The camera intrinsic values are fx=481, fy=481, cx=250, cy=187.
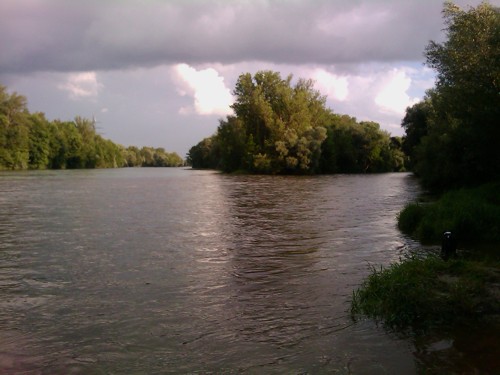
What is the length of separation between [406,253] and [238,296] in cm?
706

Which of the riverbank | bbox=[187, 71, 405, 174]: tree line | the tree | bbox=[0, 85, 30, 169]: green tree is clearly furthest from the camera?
bbox=[0, 85, 30, 169]: green tree

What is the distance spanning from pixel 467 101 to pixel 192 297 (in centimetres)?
2020

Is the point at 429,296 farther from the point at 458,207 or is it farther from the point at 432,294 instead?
the point at 458,207

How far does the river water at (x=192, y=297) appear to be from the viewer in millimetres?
7820

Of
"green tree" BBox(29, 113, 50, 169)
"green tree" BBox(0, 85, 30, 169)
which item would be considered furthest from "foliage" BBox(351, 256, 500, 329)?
"green tree" BBox(29, 113, 50, 169)

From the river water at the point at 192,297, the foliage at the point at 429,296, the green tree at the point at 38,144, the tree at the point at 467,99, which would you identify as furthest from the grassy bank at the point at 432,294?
the green tree at the point at 38,144

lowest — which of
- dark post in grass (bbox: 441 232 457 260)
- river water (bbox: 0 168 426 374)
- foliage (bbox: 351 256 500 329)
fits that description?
river water (bbox: 0 168 426 374)

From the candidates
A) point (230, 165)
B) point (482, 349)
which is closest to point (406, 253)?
point (482, 349)

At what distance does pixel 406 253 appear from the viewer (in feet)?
52.2

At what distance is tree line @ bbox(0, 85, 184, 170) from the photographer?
112m

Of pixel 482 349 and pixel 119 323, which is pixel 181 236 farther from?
pixel 482 349

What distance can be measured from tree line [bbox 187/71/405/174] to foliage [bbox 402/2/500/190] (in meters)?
48.9

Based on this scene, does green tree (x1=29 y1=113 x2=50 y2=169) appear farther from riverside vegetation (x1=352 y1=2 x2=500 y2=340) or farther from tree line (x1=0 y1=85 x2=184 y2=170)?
riverside vegetation (x1=352 y1=2 x2=500 y2=340)

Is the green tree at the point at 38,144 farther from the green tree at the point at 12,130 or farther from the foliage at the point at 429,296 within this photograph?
the foliage at the point at 429,296
